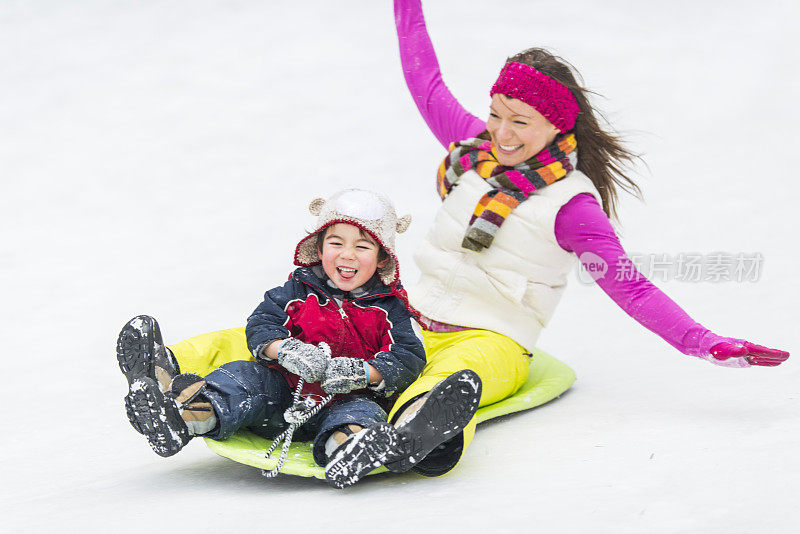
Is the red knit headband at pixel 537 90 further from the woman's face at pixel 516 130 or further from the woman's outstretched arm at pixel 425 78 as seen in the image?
the woman's outstretched arm at pixel 425 78

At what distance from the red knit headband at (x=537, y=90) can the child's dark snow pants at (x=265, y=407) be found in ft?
2.90

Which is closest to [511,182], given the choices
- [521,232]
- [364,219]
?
[521,232]

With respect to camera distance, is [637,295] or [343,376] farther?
[637,295]

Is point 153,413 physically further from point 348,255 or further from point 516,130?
point 516,130

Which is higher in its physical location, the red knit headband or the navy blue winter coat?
the red knit headband

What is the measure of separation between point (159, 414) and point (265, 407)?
0.29 metres

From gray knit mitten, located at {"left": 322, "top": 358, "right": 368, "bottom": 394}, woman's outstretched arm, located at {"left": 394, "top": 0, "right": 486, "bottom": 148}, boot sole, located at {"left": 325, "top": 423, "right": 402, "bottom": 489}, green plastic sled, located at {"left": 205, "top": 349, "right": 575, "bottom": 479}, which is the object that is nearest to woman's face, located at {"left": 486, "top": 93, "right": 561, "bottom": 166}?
woman's outstretched arm, located at {"left": 394, "top": 0, "right": 486, "bottom": 148}

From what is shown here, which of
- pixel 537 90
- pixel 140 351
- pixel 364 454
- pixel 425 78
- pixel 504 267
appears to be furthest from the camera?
pixel 425 78

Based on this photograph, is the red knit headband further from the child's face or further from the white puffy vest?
the child's face

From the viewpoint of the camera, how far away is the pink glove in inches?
97.1

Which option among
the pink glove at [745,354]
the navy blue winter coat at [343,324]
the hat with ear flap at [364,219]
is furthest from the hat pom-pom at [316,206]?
the pink glove at [745,354]

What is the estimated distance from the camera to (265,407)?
238cm

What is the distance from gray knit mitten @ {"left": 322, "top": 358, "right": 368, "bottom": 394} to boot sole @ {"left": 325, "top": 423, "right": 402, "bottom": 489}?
21cm

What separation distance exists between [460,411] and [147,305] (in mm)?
1977
